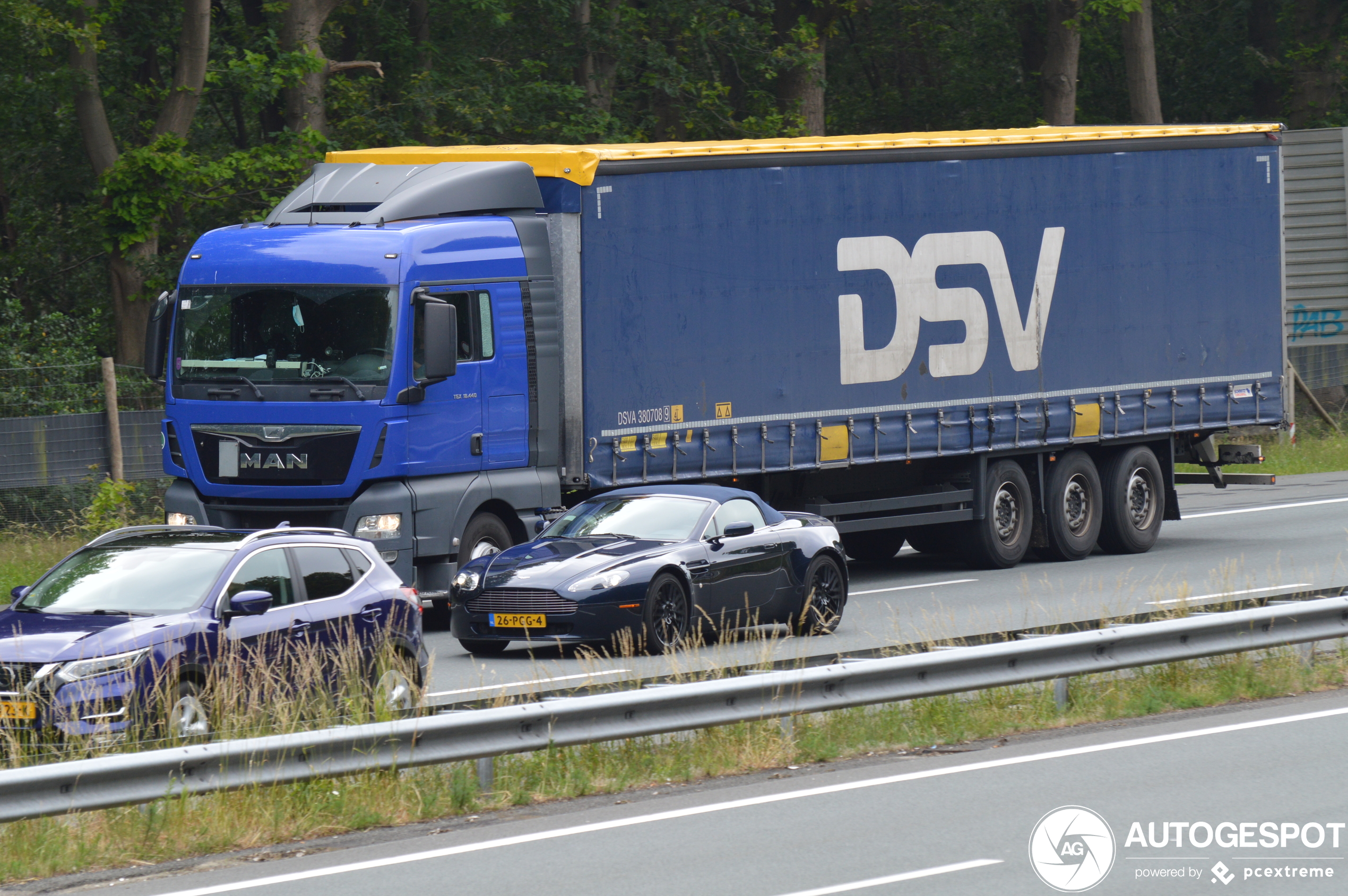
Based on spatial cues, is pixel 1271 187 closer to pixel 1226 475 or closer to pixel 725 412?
pixel 1226 475

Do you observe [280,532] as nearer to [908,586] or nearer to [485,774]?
[485,774]

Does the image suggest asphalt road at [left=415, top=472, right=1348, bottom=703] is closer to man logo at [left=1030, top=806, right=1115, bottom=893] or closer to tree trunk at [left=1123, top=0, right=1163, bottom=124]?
man logo at [left=1030, top=806, right=1115, bottom=893]

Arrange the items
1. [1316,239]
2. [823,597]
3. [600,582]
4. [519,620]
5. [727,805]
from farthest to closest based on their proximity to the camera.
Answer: [1316,239] → [823,597] → [519,620] → [600,582] → [727,805]

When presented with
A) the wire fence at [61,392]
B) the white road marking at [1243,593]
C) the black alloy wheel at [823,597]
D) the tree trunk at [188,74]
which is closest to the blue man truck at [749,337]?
the black alloy wheel at [823,597]

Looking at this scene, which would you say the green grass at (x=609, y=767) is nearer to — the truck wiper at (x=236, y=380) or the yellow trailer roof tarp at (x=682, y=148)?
the truck wiper at (x=236, y=380)

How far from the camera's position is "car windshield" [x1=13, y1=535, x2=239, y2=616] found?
11.0 m

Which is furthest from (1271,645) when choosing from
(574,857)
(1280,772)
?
(574,857)

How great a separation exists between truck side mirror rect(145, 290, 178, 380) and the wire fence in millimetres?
3305

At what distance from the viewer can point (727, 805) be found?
9.63 m

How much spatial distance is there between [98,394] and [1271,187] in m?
14.2

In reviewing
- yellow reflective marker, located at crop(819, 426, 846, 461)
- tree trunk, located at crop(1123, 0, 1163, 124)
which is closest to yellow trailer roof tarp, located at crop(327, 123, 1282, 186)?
yellow reflective marker, located at crop(819, 426, 846, 461)

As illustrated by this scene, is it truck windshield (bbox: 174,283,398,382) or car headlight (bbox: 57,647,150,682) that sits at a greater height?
truck windshield (bbox: 174,283,398,382)

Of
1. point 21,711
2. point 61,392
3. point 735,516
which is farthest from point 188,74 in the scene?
point 21,711

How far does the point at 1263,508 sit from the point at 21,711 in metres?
20.5
